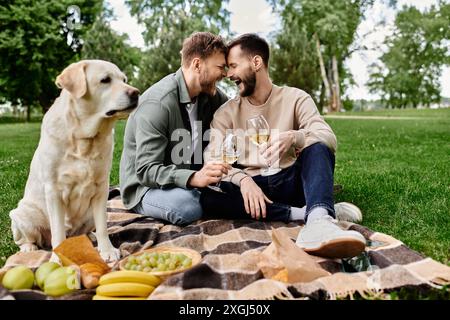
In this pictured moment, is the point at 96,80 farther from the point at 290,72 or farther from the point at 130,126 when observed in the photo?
the point at 290,72

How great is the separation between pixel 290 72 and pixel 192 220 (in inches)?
783

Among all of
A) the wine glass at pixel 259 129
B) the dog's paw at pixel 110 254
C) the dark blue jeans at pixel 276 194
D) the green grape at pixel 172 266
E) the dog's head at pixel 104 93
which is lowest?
the dog's paw at pixel 110 254

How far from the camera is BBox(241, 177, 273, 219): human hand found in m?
3.86

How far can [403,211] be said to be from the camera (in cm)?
463

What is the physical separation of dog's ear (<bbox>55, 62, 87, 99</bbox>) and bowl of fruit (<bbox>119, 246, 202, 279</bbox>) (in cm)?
123

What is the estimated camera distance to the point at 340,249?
3016mm

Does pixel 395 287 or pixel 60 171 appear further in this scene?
pixel 60 171

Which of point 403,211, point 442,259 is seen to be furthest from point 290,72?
point 442,259

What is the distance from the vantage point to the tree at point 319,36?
76.3 feet

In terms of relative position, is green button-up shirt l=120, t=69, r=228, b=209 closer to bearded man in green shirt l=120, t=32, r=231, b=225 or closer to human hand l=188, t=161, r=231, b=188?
bearded man in green shirt l=120, t=32, r=231, b=225

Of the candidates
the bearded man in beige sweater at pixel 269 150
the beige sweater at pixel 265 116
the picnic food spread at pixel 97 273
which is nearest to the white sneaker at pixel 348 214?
the bearded man in beige sweater at pixel 269 150

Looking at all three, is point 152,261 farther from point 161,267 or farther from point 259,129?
point 259,129

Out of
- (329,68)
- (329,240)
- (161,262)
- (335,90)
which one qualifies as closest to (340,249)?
(329,240)

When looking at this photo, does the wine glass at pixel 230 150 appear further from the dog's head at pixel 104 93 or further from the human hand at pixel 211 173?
the dog's head at pixel 104 93
